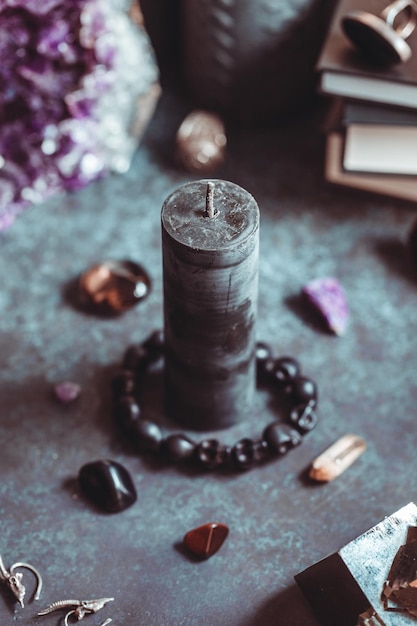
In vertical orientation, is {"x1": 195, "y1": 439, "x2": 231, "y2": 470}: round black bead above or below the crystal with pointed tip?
below

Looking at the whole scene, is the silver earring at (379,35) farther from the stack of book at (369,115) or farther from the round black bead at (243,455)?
the round black bead at (243,455)

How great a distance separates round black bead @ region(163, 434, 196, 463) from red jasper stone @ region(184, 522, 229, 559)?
8cm

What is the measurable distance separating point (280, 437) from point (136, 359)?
0.56ft

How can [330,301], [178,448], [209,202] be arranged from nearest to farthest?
[209,202]
[178,448]
[330,301]

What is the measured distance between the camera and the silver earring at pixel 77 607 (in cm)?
69

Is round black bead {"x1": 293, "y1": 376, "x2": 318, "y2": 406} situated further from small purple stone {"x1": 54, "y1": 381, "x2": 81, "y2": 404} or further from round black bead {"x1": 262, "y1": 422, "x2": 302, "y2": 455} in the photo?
small purple stone {"x1": 54, "y1": 381, "x2": 81, "y2": 404}

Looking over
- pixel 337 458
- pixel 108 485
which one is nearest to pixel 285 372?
pixel 337 458

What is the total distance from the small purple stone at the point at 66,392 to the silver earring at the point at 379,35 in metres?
0.47

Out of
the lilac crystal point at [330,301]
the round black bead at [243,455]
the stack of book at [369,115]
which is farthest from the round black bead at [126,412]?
the stack of book at [369,115]

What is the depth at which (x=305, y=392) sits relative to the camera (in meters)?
0.83

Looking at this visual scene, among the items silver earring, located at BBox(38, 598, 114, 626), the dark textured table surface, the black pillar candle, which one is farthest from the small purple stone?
silver earring, located at BBox(38, 598, 114, 626)

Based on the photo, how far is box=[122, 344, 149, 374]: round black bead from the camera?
86 centimetres

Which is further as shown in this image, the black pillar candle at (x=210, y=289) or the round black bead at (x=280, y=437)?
the round black bead at (x=280, y=437)

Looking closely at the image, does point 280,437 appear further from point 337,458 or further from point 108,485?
point 108,485
